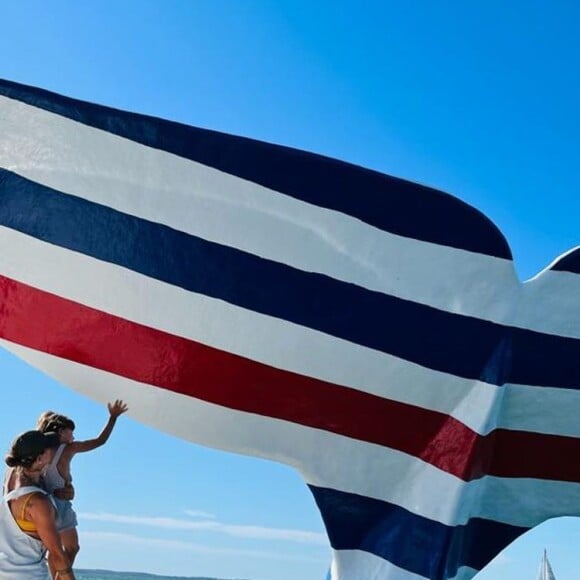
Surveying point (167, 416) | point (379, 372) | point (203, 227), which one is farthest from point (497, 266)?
point (167, 416)

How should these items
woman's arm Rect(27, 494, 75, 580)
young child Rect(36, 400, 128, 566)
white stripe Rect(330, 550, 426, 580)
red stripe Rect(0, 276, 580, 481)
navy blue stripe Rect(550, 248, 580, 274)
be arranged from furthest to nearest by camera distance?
navy blue stripe Rect(550, 248, 580, 274) < red stripe Rect(0, 276, 580, 481) < white stripe Rect(330, 550, 426, 580) < young child Rect(36, 400, 128, 566) < woman's arm Rect(27, 494, 75, 580)

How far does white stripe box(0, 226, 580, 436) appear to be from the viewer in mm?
4809

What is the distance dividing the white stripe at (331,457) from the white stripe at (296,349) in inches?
10.9

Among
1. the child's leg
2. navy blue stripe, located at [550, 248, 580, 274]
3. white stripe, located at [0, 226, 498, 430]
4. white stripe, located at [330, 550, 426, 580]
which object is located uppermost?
navy blue stripe, located at [550, 248, 580, 274]

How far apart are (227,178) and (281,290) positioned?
0.60 metres

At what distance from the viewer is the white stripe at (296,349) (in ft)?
15.8

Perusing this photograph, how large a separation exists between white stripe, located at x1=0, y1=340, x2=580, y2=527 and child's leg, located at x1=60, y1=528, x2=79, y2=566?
2.06ft

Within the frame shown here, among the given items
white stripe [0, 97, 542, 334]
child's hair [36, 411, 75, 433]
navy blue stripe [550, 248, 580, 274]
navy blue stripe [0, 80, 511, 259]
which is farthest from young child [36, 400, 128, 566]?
navy blue stripe [550, 248, 580, 274]

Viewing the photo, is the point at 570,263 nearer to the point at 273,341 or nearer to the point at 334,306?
the point at 334,306

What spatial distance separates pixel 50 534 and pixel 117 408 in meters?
1.00

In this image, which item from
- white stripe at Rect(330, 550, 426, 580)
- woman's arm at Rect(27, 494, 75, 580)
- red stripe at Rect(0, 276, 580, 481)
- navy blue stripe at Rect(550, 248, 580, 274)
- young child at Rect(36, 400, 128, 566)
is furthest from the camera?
navy blue stripe at Rect(550, 248, 580, 274)

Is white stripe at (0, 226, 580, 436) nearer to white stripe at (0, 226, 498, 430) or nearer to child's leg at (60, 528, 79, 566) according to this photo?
white stripe at (0, 226, 498, 430)

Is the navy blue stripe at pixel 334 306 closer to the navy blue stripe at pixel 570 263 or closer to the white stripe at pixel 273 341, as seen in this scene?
the white stripe at pixel 273 341

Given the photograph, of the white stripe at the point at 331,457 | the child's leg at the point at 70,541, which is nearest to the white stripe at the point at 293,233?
the white stripe at the point at 331,457
